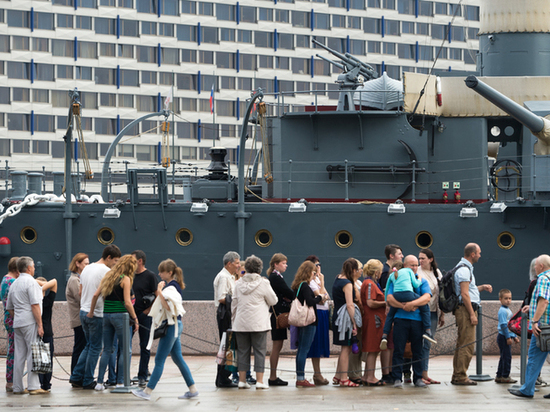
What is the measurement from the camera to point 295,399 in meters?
10.9

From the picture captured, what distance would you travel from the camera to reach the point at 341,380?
463 inches

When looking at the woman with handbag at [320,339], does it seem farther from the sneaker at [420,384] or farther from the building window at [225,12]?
the building window at [225,12]

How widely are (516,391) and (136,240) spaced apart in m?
12.1

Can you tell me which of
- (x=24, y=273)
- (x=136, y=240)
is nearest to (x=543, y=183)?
(x=136, y=240)

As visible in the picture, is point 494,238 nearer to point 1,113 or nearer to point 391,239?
point 391,239

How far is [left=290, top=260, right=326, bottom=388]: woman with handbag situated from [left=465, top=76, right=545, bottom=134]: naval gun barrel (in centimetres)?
744

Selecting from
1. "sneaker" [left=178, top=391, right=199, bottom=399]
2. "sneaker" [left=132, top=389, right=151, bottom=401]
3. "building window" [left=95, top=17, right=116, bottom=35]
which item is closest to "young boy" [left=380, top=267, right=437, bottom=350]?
"sneaker" [left=178, top=391, right=199, bottom=399]

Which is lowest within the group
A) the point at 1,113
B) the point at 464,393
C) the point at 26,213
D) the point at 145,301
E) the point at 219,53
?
the point at 464,393

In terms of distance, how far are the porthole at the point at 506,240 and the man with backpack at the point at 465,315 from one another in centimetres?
859

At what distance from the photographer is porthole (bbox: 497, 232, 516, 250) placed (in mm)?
20047

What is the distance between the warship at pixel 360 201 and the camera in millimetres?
20125

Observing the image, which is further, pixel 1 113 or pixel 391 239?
pixel 1 113

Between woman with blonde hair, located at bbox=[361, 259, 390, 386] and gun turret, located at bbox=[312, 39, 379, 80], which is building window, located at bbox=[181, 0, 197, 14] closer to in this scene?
gun turret, located at bbox=[312, 39, 379, 80]

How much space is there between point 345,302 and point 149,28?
2484 inches
